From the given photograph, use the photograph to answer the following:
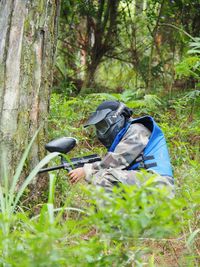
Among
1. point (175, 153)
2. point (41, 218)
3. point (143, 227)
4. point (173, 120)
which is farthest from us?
point (173, 120)

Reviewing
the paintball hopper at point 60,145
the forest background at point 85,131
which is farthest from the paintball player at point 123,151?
the paintball hopper at point 60,145

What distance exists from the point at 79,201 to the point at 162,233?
97.1 inches

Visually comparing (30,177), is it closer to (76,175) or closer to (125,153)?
(76,175)

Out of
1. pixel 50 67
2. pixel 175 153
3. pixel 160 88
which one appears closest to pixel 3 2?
pixel 50 67

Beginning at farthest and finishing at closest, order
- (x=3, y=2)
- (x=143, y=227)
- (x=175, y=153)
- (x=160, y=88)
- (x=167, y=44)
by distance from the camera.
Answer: (x=167, y=44) → (x=160, y=88) → (x=175, y=153) → (x=3, y=2) → (x=143, y=227)

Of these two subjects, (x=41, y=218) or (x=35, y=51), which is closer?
(x=41, y=218)

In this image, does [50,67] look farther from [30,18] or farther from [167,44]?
[167,44]

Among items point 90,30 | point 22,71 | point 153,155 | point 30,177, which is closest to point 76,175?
point 153,155

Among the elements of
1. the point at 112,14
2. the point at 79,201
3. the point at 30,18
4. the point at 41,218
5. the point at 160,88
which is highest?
the point at 112,14

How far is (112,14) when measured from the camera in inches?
371

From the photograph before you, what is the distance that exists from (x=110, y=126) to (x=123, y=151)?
282mm

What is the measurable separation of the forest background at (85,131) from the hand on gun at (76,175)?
0.14 meters

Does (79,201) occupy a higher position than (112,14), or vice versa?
(112,14)

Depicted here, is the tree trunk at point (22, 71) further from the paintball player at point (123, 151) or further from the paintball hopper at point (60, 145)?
the paintball player at point (123, 151)
